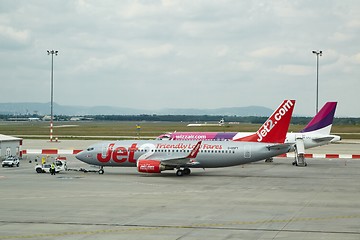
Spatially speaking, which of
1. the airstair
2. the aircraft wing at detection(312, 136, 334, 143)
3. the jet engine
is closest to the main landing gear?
the jet engine

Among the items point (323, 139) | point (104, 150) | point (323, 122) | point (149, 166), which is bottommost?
point (149, 166)

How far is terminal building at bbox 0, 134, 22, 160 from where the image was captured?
2876 inches

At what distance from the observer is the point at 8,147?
74375mm

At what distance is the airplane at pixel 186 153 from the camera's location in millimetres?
54219

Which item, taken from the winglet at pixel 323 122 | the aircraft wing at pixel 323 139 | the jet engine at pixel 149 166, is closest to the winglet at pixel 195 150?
the jet engine at pixel 149 166

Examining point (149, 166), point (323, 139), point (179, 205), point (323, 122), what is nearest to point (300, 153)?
point (323, 139)

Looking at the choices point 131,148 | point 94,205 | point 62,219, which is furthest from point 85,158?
point 62,219

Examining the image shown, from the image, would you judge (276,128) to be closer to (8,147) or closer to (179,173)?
(179,173)

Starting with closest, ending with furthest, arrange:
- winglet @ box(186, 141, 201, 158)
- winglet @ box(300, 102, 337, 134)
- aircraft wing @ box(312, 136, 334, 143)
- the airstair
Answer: winglet @ box(186, 141, 201, 158) → the airstair → aircraft wing @ box(312, 136, 334, 143) → winglet @ box(300, 102, 337, 134)

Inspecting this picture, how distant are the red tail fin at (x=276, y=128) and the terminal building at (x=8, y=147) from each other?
104 feet

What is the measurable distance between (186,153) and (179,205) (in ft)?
62.0

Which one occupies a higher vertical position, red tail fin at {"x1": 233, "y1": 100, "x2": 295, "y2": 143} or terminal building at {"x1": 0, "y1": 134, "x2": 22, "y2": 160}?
red tail fin at {"x1": 233, "y1": 100, "x2": 295, "y2": 143}

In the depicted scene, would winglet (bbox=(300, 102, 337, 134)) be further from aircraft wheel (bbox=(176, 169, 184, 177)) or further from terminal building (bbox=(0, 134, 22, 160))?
terminal building (bbox=(0, 134, 22, 160))

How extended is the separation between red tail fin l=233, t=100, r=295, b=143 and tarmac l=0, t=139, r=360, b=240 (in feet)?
11.6
